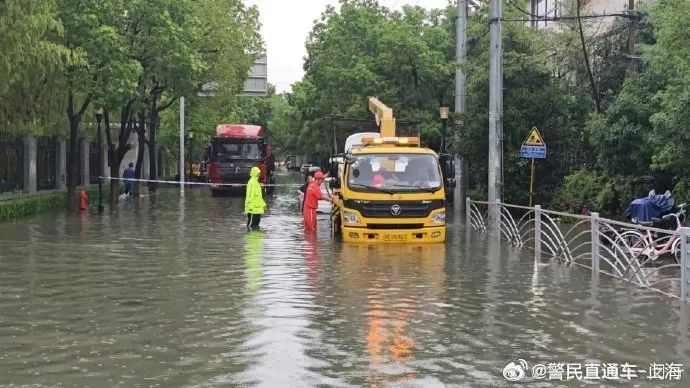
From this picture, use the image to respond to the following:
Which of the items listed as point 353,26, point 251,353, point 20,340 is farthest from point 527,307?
point 353,26

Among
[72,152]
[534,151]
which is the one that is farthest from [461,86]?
[72,152]

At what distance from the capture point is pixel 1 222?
23.6m

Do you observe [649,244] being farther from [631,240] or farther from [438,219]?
[438,219]

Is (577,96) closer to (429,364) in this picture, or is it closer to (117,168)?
(117,168)

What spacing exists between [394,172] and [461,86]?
35.9 feet

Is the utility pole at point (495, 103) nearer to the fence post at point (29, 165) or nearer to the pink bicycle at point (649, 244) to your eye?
the pink bicycle at point (649, 244)

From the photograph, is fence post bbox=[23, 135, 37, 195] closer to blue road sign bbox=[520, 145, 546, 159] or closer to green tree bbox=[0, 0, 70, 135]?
green tree bbox=[0, 0, 70, 135]

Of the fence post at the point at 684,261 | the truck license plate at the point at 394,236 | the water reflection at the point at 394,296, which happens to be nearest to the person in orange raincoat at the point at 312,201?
the water reflection at the point at 394,296

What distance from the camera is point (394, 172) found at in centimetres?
1797

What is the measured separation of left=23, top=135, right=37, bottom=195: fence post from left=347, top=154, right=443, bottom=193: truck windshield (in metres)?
16.0

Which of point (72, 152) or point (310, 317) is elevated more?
point (72, 152)

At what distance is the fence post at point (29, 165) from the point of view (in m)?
29.6

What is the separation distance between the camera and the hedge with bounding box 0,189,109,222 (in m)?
24.3

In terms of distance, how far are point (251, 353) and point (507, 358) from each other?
88.9 inches
